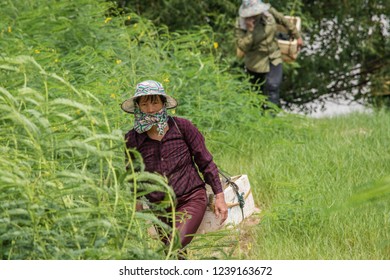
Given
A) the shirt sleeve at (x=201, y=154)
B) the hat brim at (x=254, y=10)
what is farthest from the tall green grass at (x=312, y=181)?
the hat brim at (x=254, y=10)

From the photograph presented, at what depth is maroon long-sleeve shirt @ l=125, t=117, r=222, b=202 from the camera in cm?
604

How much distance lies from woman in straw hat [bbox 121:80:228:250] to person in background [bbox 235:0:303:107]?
16.2 ft

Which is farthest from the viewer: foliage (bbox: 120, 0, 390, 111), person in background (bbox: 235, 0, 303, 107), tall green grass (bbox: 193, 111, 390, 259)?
foliage (bbox: 120, 0, 390, 111)

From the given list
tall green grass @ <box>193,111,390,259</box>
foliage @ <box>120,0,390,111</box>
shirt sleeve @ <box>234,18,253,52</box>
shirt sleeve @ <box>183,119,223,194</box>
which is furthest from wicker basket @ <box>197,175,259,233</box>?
foliage @ <box>120,0,390,111</box>

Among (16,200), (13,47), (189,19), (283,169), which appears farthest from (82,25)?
(16,200)

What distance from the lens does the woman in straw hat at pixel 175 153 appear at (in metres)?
5.93

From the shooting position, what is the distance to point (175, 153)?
6.07 meters

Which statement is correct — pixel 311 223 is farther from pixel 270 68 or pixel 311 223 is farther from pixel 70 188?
pixel 270 68

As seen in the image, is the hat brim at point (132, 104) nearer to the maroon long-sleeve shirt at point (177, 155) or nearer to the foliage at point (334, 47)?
the maroon long-sleeve shirt at point (177, 155)

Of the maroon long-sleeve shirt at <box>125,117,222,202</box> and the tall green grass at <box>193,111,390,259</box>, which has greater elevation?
the maroon long-sleeve shirt at <box>125,117,222,202</box>

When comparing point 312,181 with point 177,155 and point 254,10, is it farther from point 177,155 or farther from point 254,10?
point 254,10

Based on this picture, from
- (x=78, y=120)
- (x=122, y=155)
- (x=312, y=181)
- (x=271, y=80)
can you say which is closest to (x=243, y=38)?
(x=271, y=80)

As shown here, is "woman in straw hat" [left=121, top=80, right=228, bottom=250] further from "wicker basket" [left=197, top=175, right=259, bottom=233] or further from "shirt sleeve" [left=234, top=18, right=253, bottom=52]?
"shirt sleeve" [left=234, top=18, right=253, bottom=52]

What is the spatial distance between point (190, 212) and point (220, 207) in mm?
211
